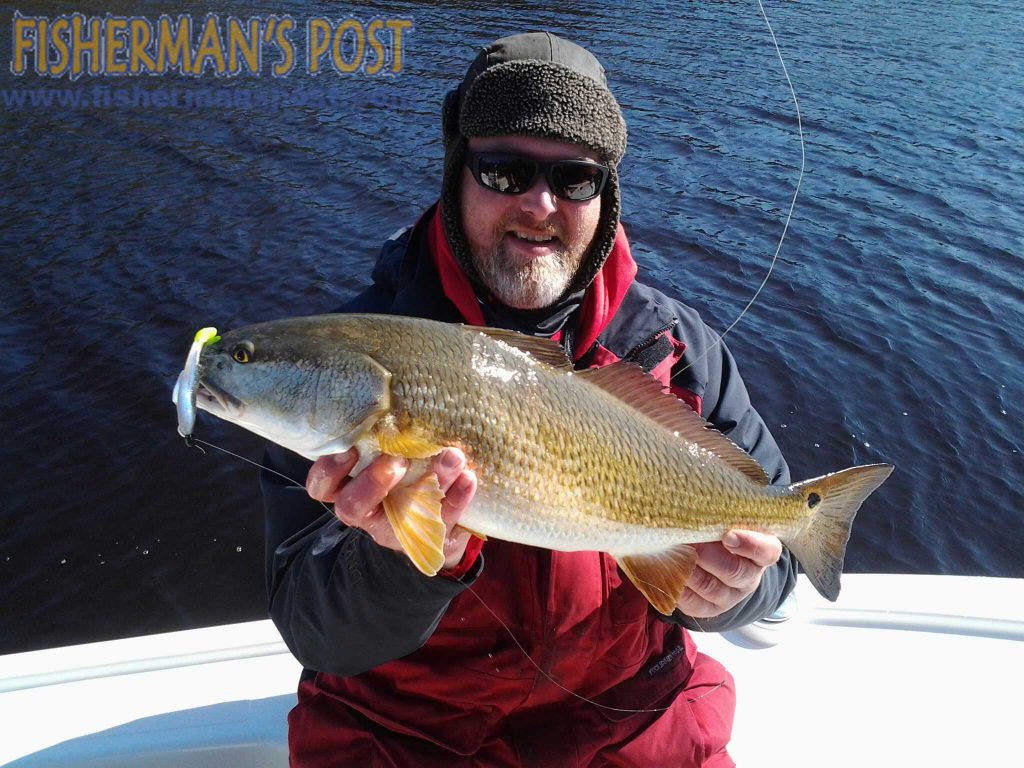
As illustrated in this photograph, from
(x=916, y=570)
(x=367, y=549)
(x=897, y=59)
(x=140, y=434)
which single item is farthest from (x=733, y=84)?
(x=367, y=549)

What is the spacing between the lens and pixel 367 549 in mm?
2602

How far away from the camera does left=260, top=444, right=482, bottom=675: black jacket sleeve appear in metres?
2.50

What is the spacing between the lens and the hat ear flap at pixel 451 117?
3.33 metres

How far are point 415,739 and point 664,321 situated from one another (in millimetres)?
1794

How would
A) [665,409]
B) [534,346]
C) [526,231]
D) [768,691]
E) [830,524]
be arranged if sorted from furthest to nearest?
[768,691] → [526,231] → [830,524] → [665,409] → [534,346]

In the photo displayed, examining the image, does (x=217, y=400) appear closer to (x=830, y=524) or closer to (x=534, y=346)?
(x=534, y=346)

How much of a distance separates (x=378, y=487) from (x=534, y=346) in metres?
0.75

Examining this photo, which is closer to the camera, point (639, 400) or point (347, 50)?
point (639, 400)

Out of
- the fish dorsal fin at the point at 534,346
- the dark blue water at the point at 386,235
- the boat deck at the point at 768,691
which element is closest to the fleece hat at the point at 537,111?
the fish dorsal fin at the point at 534,346

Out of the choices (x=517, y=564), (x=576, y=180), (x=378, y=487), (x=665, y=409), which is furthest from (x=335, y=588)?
(x=576, y=180)

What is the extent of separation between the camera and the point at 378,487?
93.0 inches

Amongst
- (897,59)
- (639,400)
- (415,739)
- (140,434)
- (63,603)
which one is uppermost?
(897,59)

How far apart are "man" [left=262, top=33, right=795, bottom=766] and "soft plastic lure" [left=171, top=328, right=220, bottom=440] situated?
15.9 inches

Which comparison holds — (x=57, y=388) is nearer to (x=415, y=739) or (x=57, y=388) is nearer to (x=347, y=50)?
(x=415, y=739)
